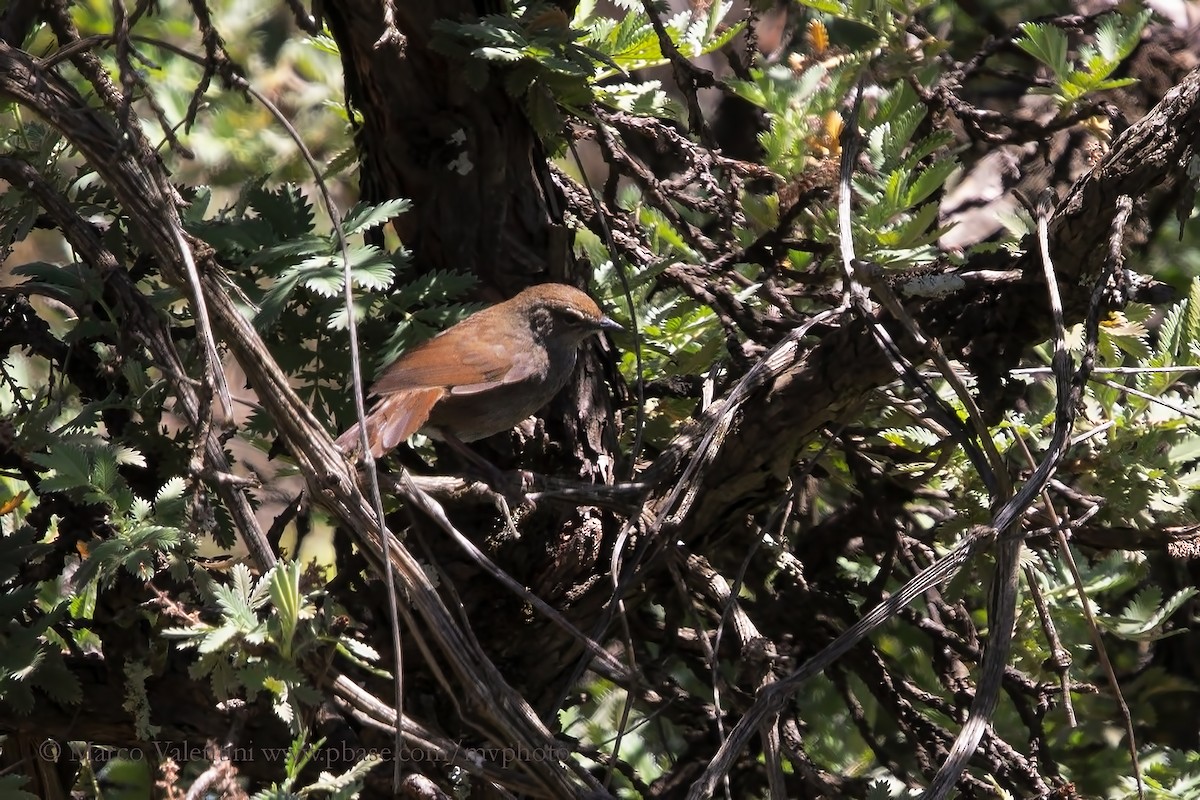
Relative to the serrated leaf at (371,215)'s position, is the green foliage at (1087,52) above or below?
below

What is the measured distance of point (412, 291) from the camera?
301 centimetres

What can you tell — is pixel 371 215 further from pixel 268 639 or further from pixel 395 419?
pixel 268 639

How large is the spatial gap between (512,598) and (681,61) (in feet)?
4.94

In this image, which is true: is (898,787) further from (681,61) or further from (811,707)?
(681,61)

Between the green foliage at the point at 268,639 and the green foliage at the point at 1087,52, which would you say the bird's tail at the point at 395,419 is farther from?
the green foliage at the point at 1087,52
